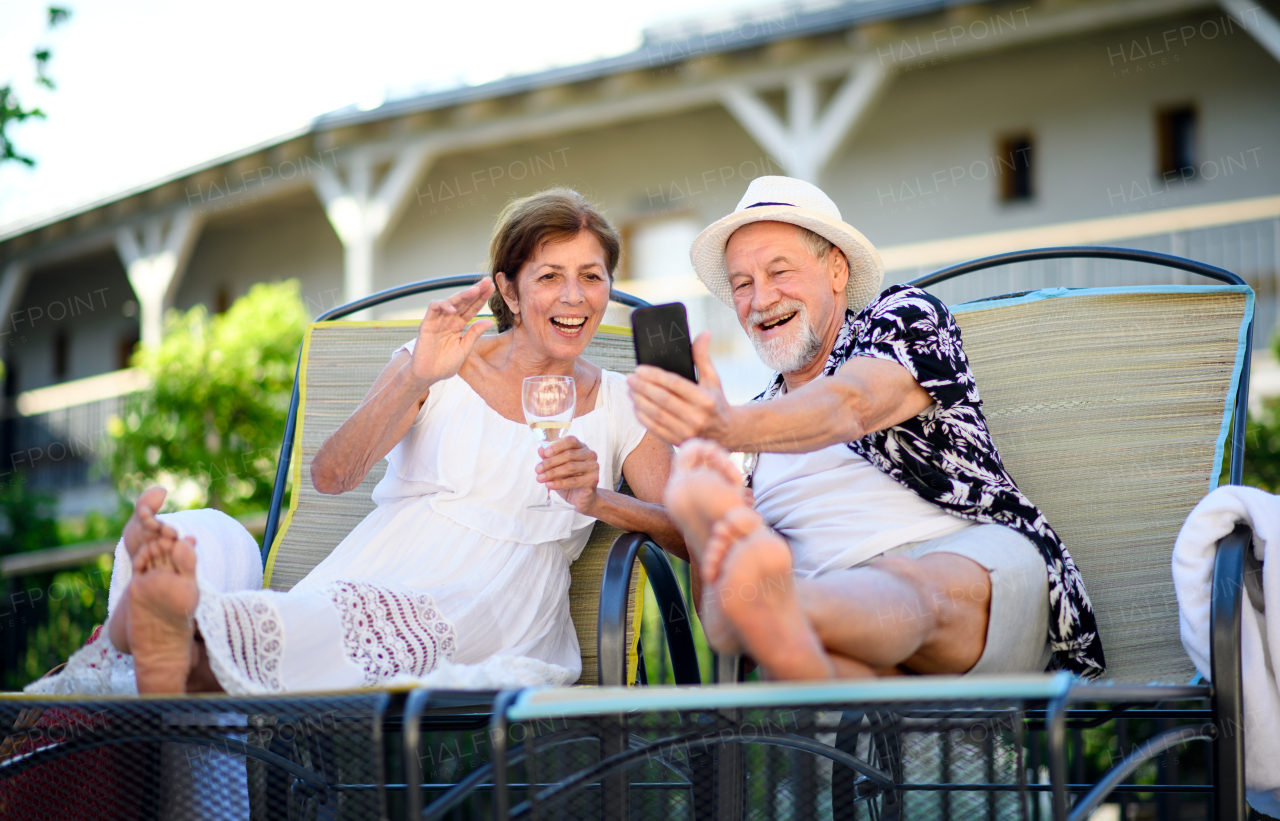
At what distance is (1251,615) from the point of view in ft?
6.09

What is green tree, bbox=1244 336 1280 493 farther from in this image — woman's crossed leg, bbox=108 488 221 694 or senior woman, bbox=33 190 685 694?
woman's crossed leg, bbox=108 488 221 694

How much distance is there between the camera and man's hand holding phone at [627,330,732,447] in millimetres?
1736

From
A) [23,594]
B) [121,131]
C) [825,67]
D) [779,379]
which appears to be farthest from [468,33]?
[779,379]

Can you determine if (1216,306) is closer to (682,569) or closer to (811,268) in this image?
(811,268)

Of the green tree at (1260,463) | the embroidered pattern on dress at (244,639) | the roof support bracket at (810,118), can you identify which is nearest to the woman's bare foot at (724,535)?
the embroidered pattern on dress at (244,639)

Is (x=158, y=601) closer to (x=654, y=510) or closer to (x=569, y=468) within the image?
(x=569, y=468)

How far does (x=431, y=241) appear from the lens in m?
11.6

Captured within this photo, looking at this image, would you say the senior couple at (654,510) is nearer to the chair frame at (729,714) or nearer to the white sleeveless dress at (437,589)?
the white sleeveless dress at (437,589)

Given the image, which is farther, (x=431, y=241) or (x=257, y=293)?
(x=431, y=241)

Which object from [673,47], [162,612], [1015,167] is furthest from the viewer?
[1015,167]

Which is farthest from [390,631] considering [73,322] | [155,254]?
[73,322]

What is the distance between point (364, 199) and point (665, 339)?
8715 mm

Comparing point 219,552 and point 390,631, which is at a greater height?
point 219,552

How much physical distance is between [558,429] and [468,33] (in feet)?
46.5
